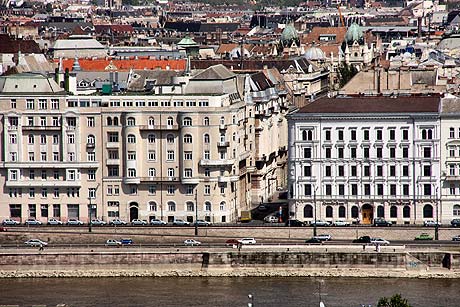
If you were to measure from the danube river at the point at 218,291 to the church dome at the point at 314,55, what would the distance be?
66.2m

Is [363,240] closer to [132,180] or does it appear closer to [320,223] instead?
[320,223]

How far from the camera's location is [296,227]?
8806 centimetres

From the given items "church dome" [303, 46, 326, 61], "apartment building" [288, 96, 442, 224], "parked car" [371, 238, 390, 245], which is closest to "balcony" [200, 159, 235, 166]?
"apartment building" [288, 96, 442, 224]

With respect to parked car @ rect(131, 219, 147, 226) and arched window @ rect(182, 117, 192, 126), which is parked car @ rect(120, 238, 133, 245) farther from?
arched window @ rect(182, 117, 192, 126)

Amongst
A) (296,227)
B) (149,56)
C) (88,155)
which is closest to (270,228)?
(296,227)

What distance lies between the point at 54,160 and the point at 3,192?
2701 mm

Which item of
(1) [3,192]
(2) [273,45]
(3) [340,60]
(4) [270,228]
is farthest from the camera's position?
(2) [273,45]

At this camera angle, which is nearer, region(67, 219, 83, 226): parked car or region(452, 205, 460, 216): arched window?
region(452, 205, 460, 216): arched window

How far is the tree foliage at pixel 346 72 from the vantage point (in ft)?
457

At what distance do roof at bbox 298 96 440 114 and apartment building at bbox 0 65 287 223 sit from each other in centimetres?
399

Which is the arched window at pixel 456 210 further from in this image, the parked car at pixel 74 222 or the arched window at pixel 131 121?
the parked car at pixel 74 222

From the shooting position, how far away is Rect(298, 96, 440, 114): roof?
298 feet

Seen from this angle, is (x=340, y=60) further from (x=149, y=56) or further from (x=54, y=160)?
(x=54, y=160)

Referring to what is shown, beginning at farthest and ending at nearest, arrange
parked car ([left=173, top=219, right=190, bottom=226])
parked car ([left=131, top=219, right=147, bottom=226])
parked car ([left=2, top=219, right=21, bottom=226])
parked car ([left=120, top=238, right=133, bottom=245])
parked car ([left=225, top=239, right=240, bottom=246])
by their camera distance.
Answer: parked car ([left=2, top=219, right=21, bottom=226]) < parked car ([left=131, top=219, right=147, bottom=226]) < parked car ([left=173, top=219, right=190, bottom=226]) < parked car ([left=120, top=238, right=133, bottom=245]) < parked car ([left=225, top=239, right=240, bottom=246])
